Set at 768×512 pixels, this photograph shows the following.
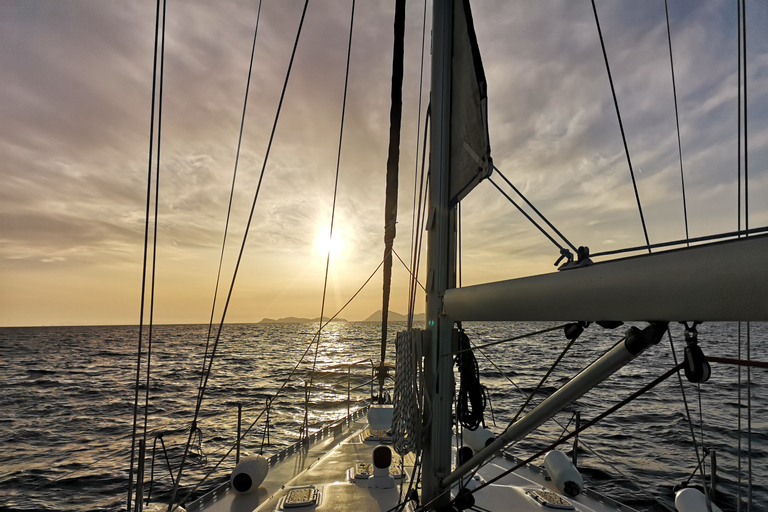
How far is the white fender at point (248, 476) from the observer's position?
233 inches

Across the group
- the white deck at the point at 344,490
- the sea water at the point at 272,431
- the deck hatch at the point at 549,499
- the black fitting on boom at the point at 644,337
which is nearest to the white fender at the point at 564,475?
the white deck at the point at 344,490

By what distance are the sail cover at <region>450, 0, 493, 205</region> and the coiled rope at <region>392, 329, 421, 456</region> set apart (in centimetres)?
144

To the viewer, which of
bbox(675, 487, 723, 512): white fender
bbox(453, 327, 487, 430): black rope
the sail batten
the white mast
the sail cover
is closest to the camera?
the sail batten

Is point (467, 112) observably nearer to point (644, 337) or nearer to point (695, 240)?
point (695, 240)

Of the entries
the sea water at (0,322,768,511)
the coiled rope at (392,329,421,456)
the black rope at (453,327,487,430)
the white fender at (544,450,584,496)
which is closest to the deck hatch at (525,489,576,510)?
the white fender at (544,450,584,496)

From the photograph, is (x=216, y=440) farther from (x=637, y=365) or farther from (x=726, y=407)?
(x=637, y=365)

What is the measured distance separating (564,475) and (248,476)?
4.89 metres

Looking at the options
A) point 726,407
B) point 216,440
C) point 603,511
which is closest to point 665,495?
point 603,511

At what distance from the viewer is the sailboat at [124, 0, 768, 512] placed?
1.34 m

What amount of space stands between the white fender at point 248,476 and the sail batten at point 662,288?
5.60m

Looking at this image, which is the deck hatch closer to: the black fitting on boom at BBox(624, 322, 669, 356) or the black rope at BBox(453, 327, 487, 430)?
the black rope at BBox(453, 327, 487, 430)

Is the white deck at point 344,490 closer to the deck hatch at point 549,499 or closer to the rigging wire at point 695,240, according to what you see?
the deck hatch at point 549,499

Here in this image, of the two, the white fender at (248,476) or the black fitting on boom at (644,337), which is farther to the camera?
the white fender at (248,476)

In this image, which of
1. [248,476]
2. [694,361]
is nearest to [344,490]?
[248,476]
